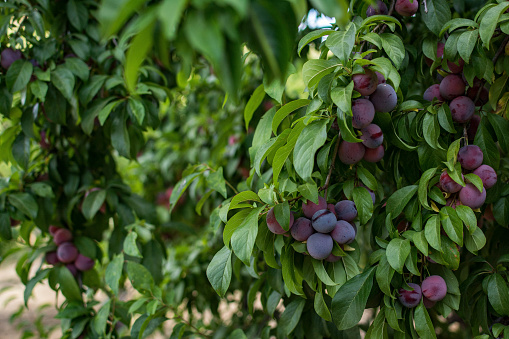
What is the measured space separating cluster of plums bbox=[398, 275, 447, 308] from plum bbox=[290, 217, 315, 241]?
0.19 meters

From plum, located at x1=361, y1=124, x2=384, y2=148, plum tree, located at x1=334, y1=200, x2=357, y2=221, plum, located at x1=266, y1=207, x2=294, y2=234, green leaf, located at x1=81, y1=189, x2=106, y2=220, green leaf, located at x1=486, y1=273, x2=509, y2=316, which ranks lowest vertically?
green leaf, located at x1=486, y1=273, x2=509, y2=316

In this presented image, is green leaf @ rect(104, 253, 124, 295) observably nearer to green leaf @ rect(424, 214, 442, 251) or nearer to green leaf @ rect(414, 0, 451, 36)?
green leaf @ rect(424, 214, 442, 251)

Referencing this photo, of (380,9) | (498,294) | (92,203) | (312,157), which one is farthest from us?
(92,203)

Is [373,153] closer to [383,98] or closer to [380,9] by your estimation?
[383,98]

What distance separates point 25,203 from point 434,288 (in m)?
1.03

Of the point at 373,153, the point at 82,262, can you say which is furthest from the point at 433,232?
the point at 82,262

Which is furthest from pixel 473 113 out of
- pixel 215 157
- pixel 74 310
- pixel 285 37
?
pixel 74 310

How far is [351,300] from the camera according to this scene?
69cm

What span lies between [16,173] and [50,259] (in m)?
0.28

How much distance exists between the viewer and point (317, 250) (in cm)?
67

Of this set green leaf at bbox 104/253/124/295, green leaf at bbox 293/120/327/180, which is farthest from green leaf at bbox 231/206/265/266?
green leaf at bbox 104/253/124/295

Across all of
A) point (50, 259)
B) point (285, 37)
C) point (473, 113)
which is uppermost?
point (285, 37)

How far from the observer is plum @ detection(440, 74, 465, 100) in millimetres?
791

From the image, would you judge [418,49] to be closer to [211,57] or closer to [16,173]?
[211,57]
